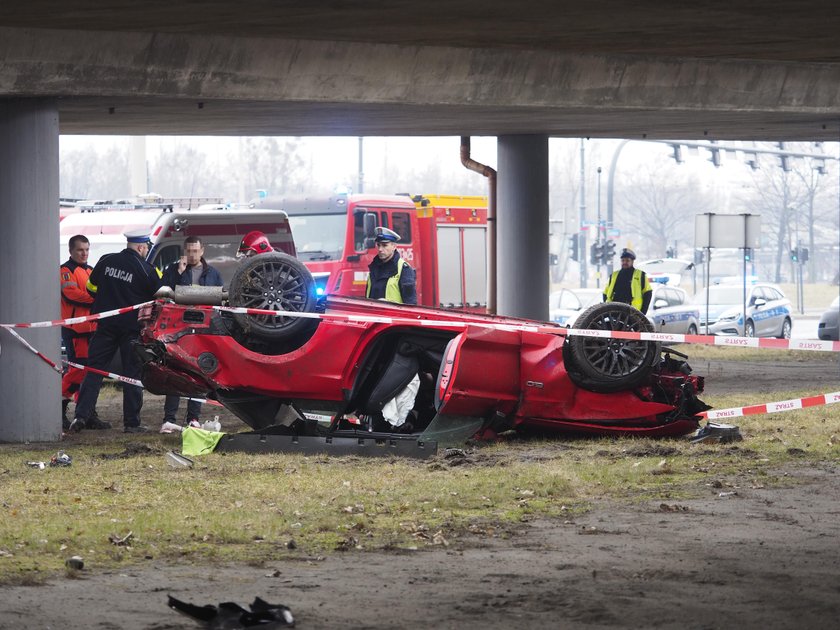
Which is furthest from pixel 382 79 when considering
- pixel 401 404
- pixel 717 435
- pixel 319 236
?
pixel 319 236

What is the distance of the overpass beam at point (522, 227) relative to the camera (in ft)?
71.6

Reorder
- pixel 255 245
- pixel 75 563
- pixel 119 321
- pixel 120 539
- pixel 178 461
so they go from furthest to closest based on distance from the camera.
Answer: pixel 119 321 → pixel 255 245 → pixel 178 461 → pixel 120 539 → pixel 75 563

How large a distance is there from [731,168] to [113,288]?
121 meters

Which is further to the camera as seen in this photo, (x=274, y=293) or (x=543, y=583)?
(x=274, y=293)

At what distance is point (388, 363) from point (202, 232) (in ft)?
26.1

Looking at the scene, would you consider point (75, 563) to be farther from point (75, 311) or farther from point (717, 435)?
point (75, 311)

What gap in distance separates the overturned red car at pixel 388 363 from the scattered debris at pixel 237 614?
5.36 meters

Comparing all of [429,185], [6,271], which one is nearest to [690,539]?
[6,271]

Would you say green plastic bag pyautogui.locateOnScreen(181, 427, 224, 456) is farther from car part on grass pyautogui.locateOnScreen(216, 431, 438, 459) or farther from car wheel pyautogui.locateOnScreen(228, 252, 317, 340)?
car wheel pyautogui.locateOnScreen(228, 252, 317, 340)

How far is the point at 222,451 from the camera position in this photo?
11.8 metres

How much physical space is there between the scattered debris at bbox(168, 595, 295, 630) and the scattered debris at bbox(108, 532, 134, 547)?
179cm

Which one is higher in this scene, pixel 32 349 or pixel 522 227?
→ pixel 522 227

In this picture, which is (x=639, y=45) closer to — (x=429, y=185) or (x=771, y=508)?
(x=771, y=508)

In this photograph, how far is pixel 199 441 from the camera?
39.3 ft
